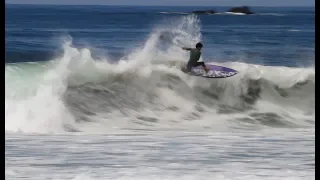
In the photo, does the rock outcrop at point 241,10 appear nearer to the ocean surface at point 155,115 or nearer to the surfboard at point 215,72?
the ocean surface at point 155,115

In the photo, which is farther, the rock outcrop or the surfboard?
the rock outcrop

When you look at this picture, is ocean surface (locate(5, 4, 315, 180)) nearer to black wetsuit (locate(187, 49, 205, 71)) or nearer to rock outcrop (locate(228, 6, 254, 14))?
black wetsuit (locate(187, 49, 205, 71))

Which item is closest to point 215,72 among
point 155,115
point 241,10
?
point 155,115

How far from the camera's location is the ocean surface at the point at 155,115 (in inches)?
209

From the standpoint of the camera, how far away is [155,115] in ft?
32.8

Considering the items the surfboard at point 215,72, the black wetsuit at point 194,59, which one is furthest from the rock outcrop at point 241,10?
the surfboard at point 215,72

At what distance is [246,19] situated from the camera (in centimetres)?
3281

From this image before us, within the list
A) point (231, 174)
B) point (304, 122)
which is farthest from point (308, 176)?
point (304, 122)

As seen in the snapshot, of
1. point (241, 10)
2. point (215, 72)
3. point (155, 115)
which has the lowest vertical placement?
point (155, 115)

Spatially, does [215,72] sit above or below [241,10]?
below

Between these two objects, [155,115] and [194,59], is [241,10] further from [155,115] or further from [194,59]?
[155,115]

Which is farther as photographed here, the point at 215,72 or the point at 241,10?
the point at 241,10

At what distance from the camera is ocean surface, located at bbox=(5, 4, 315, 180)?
5320 mm

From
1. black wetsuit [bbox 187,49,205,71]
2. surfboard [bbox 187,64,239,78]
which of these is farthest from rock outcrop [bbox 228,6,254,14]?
surfboard [bbox 187,64,239,78]
